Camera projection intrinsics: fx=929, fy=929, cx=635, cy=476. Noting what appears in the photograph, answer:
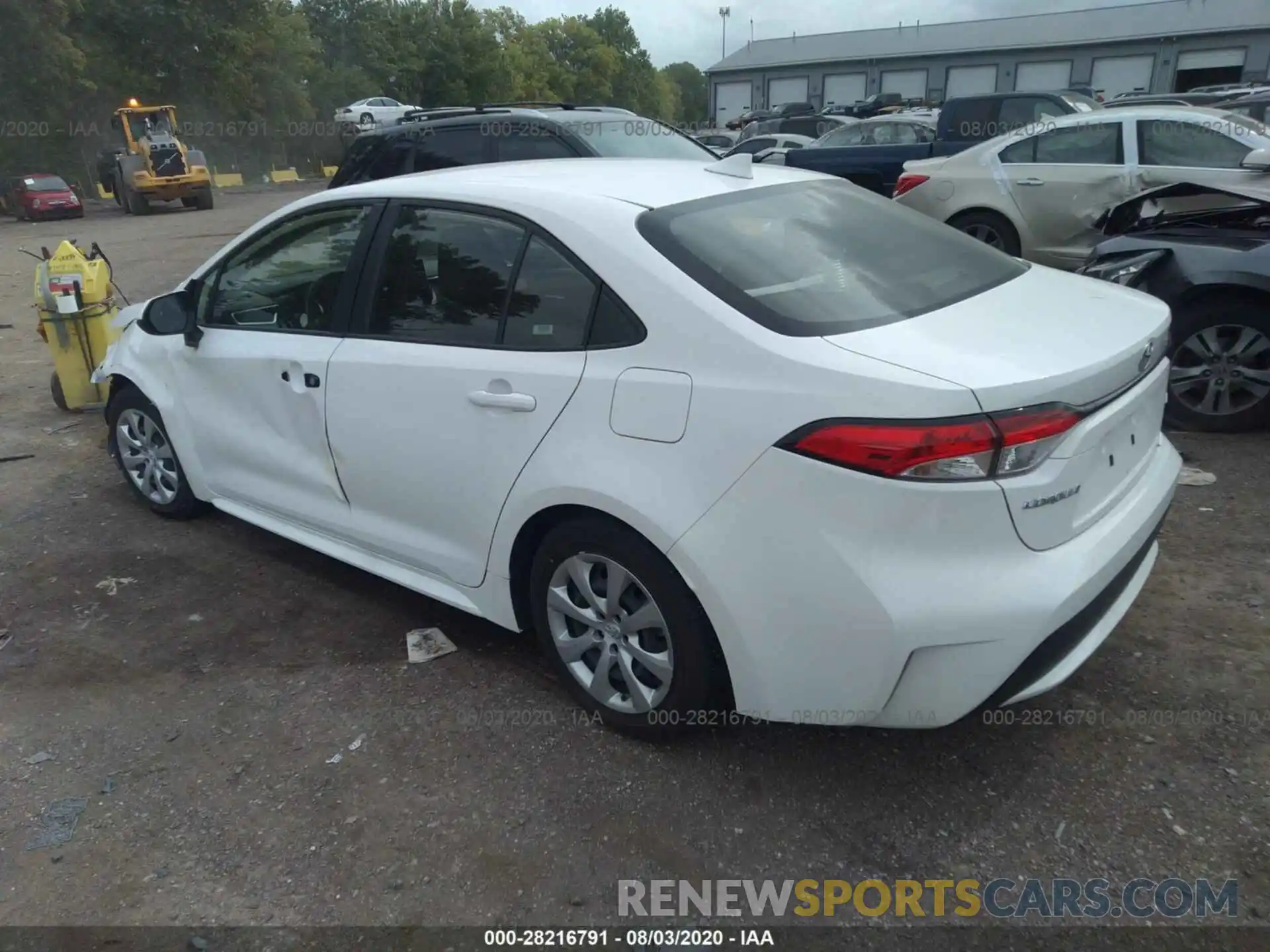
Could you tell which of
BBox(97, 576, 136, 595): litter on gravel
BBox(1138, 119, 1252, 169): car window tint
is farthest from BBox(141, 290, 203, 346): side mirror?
BBox(1138, 119, 1252, 169): car window tint

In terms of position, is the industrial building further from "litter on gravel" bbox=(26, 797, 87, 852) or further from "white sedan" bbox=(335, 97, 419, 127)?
"litter on gravel" bbox=(26, 797, 87, 852)

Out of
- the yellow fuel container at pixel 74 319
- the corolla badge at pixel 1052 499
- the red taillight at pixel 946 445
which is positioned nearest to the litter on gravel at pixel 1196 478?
the corolla badge at pixel 1052 499

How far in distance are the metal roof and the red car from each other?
41.8 metres

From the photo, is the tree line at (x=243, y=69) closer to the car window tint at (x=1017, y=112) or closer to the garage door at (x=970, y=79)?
the garage door at (x=970, y=79)

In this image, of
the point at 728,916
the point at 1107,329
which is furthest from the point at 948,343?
the point at 728,916

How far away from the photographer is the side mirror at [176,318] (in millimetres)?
3996

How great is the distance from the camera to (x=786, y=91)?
55844mm

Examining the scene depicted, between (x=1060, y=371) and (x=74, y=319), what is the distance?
633 cm

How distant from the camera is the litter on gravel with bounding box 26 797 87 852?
264cm

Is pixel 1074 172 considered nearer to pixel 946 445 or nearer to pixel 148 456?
pixel 946 445

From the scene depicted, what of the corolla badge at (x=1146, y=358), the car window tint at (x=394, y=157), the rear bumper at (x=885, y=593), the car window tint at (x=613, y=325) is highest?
the car window tint at (x=394, y=157)

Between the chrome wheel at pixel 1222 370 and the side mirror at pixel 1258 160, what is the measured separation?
2633 mm

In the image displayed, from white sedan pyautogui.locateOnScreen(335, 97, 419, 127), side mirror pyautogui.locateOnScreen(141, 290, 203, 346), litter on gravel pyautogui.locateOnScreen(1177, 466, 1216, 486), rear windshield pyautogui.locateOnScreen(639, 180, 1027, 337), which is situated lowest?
litter on gravel pyautogui.locateOnScreen(1177, 466, 1216, 486)

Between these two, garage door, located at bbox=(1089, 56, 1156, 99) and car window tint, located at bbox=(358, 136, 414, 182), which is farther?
garage door, located at bbox=(1089, 56, 1156, 99)
